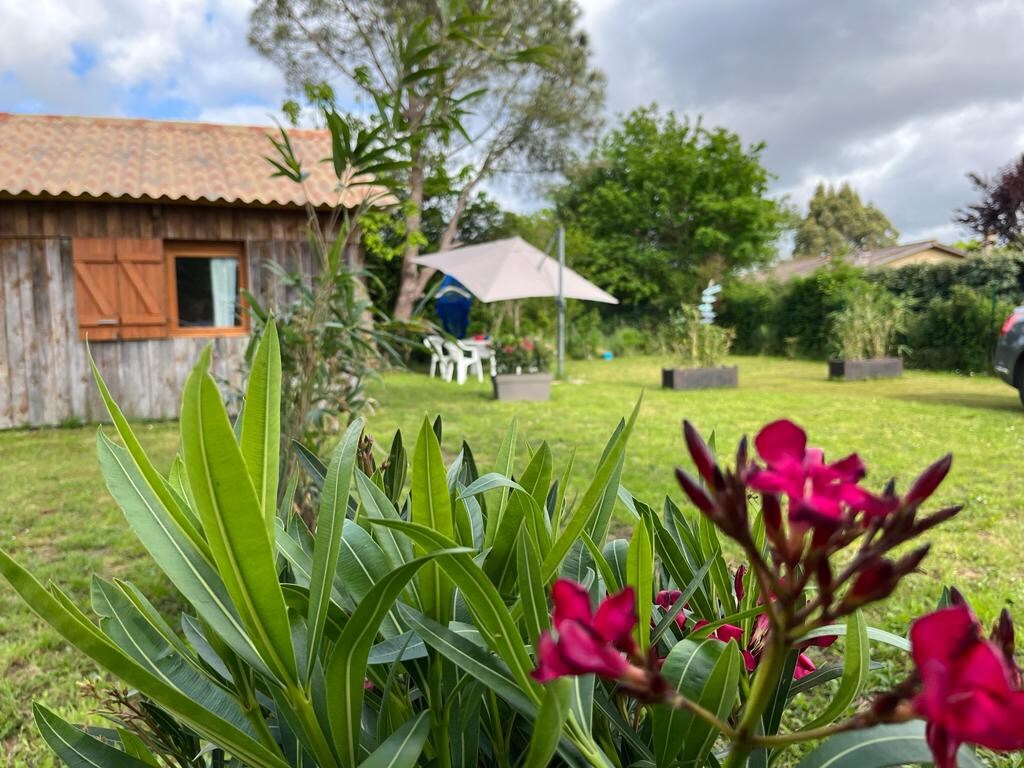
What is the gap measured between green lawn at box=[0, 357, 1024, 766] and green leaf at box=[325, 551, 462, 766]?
0.15 m

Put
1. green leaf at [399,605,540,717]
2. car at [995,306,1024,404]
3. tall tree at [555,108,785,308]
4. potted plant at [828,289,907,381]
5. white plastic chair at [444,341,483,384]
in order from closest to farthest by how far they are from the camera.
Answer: green leaf at [399,605,540,717] → car at [995,306,1024,404] → potted plant at [828,289,907,381] → white plastic chair at [444,341,483,384] → tall tree at [555,108,785,308]

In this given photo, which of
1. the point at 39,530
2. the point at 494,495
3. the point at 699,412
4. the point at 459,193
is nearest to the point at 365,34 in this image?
the point at 459,193

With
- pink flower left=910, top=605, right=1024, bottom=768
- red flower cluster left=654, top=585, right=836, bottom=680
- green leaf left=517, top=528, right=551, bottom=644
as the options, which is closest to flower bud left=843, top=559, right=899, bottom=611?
pink flower left=910, top=605, right=1024, bottom=768

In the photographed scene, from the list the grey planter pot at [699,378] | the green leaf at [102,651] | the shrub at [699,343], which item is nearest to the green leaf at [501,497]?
the green leaf at [102,651]

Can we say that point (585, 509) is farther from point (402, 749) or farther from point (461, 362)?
point (461, 362)

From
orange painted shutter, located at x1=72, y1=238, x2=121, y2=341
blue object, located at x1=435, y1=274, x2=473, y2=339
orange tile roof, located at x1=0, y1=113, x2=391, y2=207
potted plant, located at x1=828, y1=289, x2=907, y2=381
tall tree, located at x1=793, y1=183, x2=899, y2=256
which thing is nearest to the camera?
orange tile roof, located at x1=0, y1=113, x2=391, y2=207

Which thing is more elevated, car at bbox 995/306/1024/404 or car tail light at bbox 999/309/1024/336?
car tail light at bbox 999/309/1024/336

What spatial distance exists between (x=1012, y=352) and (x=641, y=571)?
28.6ft

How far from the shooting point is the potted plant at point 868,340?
12023 millimetres

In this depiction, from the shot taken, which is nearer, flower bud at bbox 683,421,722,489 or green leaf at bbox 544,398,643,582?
flower bud at bbox 683,421,722,489

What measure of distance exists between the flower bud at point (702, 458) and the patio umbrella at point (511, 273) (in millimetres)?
9833

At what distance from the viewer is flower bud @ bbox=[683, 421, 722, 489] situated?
1.18 ft

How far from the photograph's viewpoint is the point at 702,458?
37cm

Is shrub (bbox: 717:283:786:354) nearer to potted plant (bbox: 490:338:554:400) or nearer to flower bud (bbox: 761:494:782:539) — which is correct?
potted plant (bbox: 490:338:554:400)
